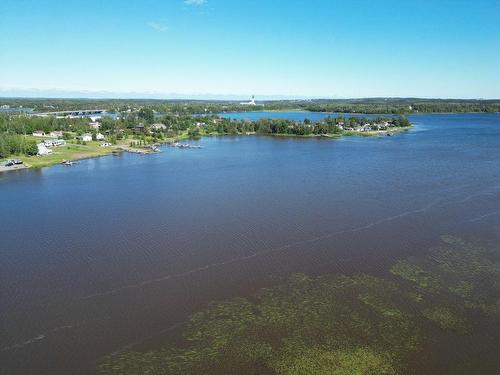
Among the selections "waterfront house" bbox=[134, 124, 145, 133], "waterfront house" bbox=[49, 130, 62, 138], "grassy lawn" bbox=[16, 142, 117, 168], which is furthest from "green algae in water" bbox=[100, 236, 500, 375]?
"waterfront house" bbox=[134, 124, 145, 133]

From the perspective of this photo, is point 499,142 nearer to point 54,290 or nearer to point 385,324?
point 385,324

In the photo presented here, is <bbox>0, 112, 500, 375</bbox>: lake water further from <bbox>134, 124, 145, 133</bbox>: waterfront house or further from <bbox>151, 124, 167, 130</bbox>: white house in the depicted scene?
<bbox>151, 124, 167, 130</bbox>: white house

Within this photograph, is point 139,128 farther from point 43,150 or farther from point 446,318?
point 446,318

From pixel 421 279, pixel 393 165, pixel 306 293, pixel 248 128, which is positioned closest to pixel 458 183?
pixel 393 165

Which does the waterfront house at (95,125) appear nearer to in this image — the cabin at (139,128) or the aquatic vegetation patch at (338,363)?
the cabin at (139,128)

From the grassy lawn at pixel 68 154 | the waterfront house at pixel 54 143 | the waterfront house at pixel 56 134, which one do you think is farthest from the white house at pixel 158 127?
the waterfront house at pixel 54 143
